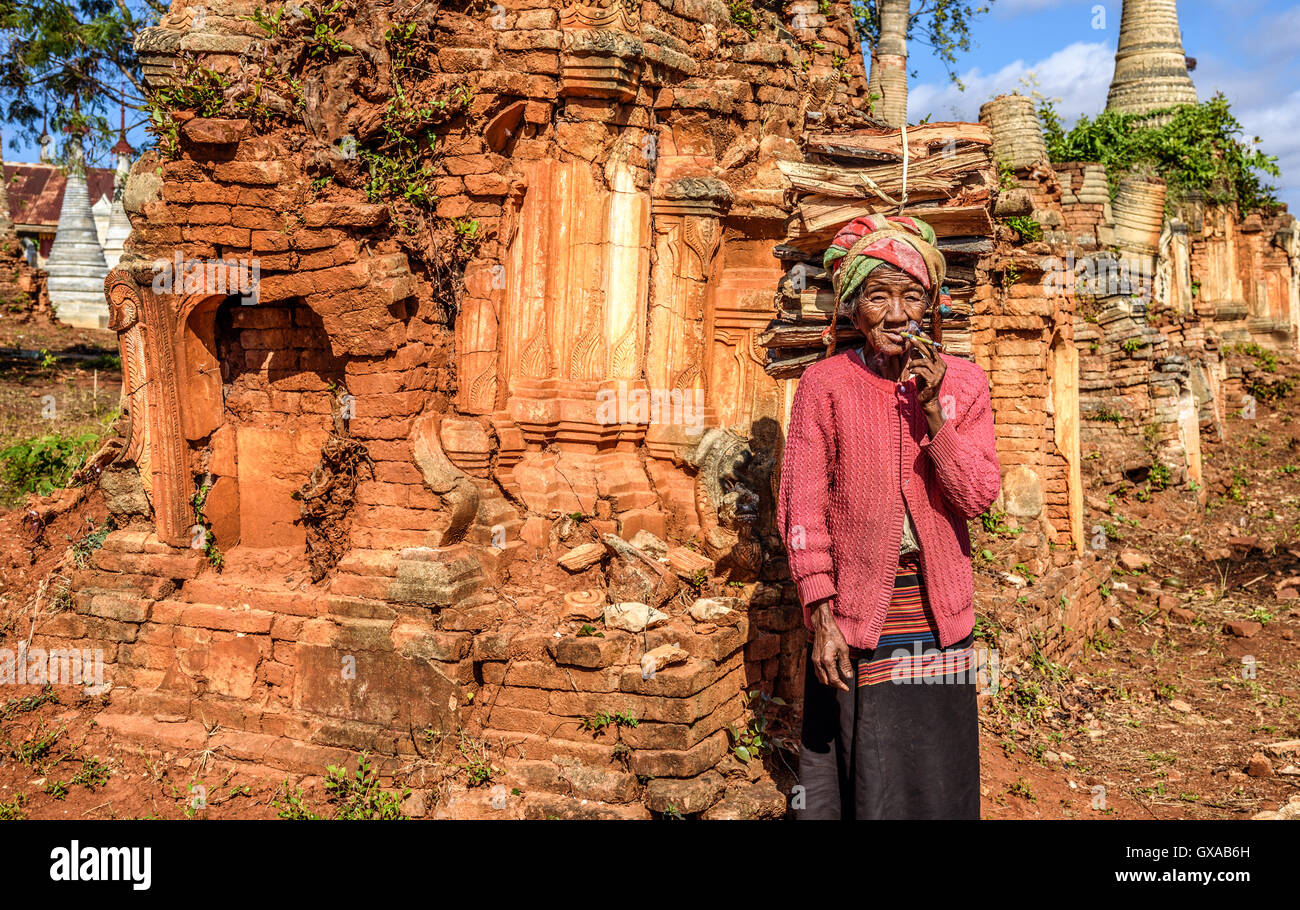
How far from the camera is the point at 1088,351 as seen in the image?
13430 mm

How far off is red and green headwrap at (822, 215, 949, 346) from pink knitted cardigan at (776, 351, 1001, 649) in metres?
0.29

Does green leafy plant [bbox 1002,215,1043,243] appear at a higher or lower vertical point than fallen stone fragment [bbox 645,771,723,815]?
higher

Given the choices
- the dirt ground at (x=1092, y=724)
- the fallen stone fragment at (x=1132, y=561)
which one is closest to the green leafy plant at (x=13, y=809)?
the dirt ground at (x=1092, y=724)

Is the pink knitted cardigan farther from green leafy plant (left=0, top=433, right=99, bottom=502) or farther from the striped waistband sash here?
green leafy plant (left=0, top=433, right=99, bottom=502)

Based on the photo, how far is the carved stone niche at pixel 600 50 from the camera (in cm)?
620

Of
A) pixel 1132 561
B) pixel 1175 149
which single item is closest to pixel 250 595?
pixel 1132 561

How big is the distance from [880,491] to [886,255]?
2.82ft

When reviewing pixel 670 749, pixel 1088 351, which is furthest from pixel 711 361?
pixel 1088 351

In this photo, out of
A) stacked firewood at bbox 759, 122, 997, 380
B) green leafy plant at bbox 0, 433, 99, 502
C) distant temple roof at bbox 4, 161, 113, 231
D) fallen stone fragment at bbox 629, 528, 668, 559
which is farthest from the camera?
distant temple roof at bbox 4, 161, 113, 231

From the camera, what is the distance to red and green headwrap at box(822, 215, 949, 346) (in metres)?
3.68

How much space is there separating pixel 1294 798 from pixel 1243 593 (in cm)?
515

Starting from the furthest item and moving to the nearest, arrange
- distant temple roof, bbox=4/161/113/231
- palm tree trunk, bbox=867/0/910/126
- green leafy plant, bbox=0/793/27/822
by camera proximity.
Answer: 1. distant temple roof, bbox=4/161/113/231
2. palm tree trunk, bbox=867/0/910/126
3. green leafy plant, bbox=0/793/27/822

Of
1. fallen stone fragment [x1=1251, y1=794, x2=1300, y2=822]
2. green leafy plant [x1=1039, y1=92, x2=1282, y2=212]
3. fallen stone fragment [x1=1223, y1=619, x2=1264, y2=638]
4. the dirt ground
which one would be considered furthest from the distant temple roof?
fallen stone fragment [x1=1251, y1=794, x2=1300, y2=822]

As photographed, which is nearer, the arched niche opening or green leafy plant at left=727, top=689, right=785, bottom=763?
green leafy plant at left=727, top=689, right=785, bottom=763
